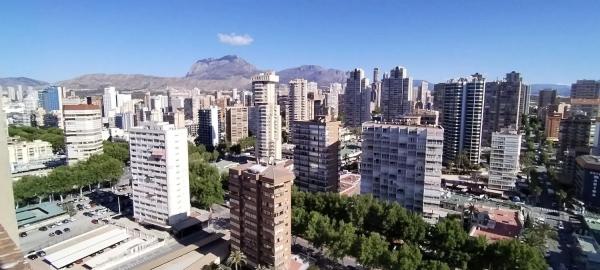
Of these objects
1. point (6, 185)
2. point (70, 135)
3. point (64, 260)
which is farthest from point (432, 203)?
point (70, 135)

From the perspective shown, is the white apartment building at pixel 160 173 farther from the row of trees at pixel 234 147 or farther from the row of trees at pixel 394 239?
the row of trees at pixel 234 147

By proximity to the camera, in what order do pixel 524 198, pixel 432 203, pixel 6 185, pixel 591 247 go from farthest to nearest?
pixel 524 198
pixel 432 203
pixel 591 247
pixel 6 185

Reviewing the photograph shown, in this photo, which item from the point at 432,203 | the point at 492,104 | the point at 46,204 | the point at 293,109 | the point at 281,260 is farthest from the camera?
the point at 293,109

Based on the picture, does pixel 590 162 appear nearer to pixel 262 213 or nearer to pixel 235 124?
pixel 262 213

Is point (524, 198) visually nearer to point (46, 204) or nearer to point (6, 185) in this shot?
point (6, 185)

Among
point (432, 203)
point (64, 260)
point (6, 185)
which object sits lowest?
point (64, 260)

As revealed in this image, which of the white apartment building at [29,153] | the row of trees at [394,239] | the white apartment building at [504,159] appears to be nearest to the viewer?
the row of trees at [394,239]

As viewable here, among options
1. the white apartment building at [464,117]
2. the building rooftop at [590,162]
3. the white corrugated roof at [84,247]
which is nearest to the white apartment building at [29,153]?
the white corrugated roof at [84,247]

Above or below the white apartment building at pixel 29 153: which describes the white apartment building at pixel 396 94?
above
